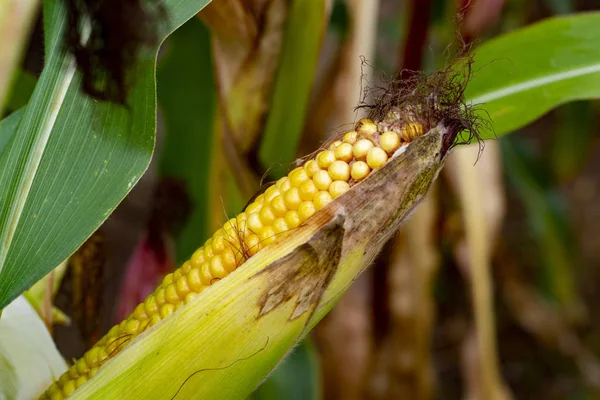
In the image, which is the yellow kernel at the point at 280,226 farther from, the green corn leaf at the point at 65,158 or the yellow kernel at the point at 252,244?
the green corn leaf at the point at 65,158

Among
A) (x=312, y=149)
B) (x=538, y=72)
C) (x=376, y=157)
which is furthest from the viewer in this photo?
(x=312, y=149)

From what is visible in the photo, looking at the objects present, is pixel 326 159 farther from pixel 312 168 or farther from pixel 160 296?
pixel 160 296

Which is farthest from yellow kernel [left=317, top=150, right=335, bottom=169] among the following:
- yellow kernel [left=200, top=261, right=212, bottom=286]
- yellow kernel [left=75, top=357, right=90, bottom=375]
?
yellow kernel [left=75, top=357, right=90, bottom=375]

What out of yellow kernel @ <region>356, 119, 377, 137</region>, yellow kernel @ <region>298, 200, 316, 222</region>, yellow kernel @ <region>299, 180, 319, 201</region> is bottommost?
yellow kernel @ <region>298, 200, 316, 222</region>

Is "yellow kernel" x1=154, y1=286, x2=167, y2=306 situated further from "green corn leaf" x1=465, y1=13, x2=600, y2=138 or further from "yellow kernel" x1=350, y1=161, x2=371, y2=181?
"green corn leaf" x1=465, y1=13, x2=600, y2=138

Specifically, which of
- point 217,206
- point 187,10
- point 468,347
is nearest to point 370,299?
point 468,347

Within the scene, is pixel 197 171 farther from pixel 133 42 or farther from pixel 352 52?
pixel 133 42

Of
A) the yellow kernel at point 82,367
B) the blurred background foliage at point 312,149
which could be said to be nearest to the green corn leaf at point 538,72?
the blurred background foliage at point 312,149

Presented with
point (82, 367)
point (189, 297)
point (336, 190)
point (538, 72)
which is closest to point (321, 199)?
point (336, 190)
